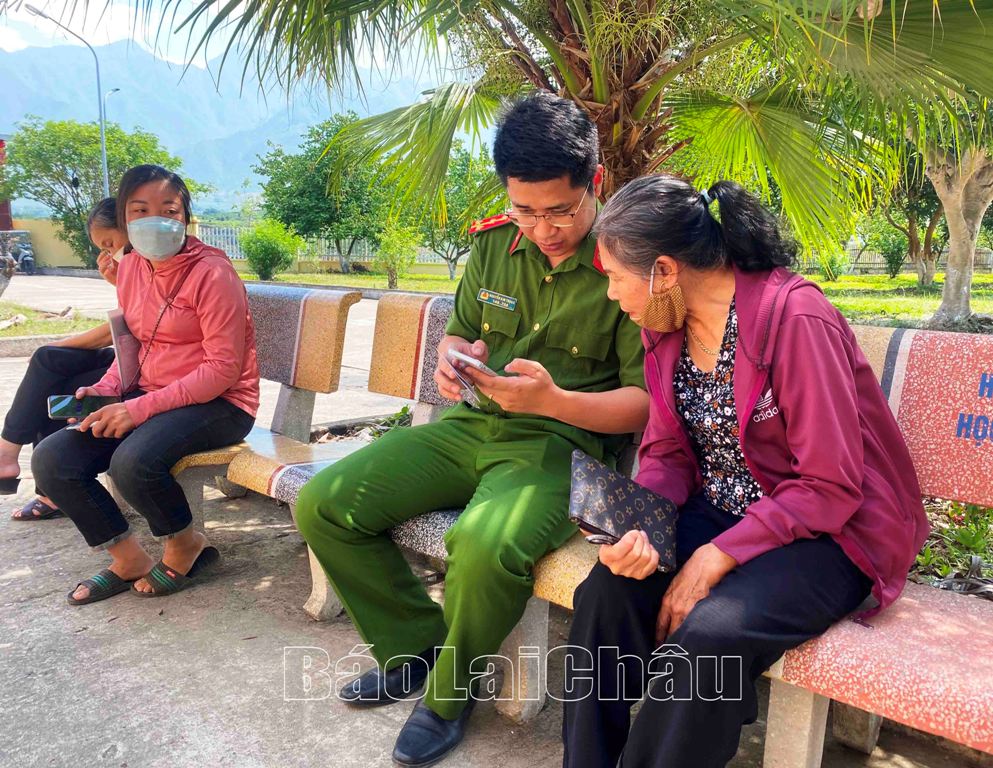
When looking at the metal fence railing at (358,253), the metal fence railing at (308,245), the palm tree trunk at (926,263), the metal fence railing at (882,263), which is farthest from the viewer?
the metal fence railing at (882,263)

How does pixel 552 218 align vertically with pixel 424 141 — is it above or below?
below

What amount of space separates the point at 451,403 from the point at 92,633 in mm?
1378

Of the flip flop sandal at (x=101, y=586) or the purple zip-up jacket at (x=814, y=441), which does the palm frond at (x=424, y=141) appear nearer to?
the flip flop sandal at (x=101, y=586)

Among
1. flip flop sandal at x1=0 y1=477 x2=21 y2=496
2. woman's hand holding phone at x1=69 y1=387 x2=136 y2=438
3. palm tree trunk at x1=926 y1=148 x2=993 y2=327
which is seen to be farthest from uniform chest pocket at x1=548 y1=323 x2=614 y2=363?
palm tree trunk at x1=926 y1=148 x2=993 y2=327

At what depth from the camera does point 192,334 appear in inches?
124

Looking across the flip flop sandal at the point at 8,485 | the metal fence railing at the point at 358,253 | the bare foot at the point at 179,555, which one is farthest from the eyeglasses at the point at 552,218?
the metal fence railing at the point at 358,253

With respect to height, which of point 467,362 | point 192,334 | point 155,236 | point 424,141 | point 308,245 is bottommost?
point 192,334

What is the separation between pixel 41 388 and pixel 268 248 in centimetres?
2146

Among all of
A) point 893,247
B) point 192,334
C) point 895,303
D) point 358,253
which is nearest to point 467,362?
point 192,334

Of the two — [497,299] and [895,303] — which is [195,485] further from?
[895,303]

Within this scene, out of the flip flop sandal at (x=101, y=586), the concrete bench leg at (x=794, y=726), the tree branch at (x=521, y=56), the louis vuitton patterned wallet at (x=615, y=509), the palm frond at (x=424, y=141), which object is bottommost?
the flip flop sandal at (x=101, y=586)

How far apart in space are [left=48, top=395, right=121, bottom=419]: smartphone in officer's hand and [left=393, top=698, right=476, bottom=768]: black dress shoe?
68.9 inches

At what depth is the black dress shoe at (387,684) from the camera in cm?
231

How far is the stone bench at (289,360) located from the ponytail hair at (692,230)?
5.47 ft
